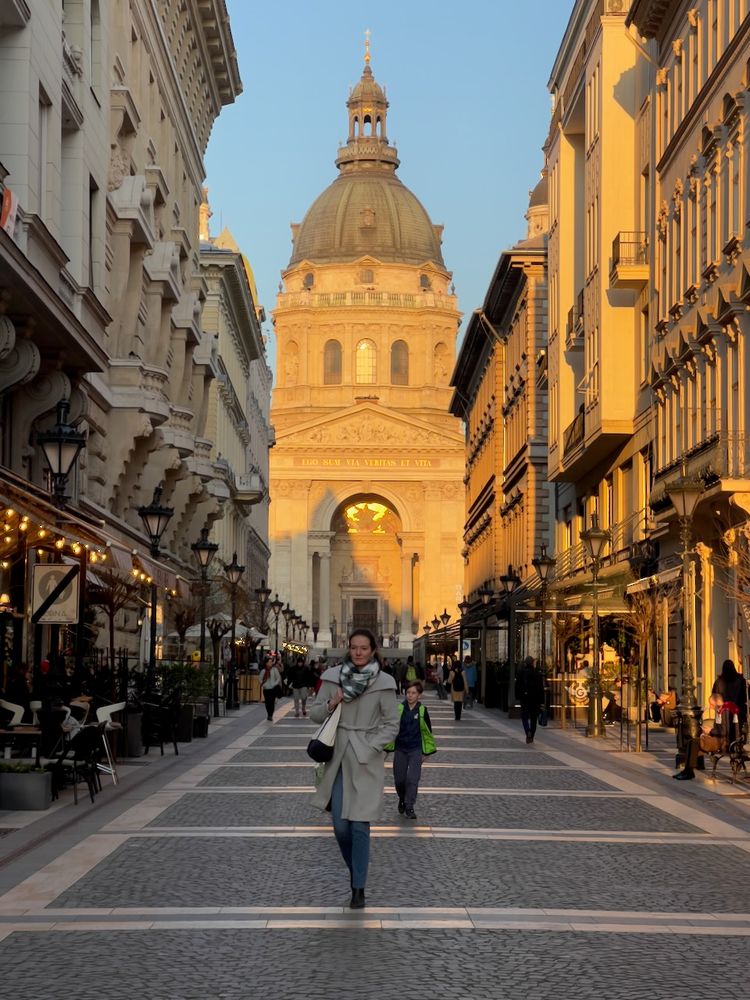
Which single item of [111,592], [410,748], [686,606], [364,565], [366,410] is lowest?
[410,748]

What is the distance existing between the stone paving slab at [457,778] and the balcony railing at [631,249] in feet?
56.0

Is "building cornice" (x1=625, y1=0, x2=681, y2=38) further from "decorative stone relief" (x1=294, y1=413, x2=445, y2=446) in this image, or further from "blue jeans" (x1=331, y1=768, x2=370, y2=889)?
"decorative stone relief" (x1=294, y1=413, x2=445, y2=446)

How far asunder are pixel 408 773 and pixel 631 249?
2349 cm

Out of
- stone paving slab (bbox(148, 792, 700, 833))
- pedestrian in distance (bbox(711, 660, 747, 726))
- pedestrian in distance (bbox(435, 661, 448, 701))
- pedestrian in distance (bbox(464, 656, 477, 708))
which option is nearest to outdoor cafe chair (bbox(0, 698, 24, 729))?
stone paving slab (bbox(148, 792, 700, 833))

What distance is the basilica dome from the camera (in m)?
161

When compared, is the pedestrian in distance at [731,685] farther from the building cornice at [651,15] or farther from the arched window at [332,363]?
the arched window at [332,363]

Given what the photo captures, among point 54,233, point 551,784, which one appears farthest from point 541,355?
point 551,784

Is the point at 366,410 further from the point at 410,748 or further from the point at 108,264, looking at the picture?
the point at 410,748

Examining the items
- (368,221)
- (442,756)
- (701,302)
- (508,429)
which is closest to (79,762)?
(442,756)

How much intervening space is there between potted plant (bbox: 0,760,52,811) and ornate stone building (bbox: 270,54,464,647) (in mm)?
116931

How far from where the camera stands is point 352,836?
10984 millimetres

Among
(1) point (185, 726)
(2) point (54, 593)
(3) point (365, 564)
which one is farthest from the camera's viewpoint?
(3) point (365, 564)

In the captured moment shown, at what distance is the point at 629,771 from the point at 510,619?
1951cm

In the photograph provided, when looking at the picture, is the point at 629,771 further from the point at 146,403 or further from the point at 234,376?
the point at 234,376
